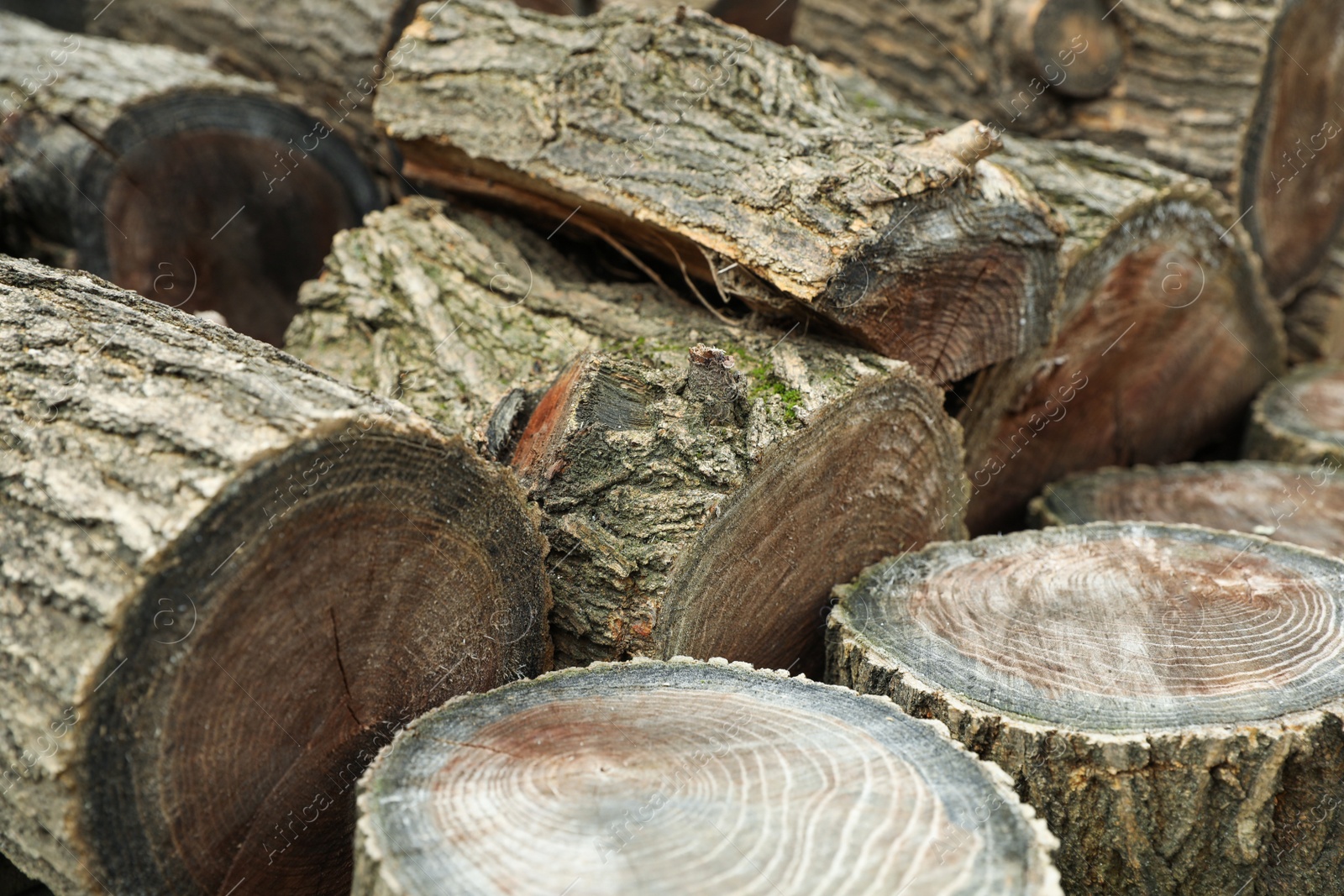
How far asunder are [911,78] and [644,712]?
344 cm

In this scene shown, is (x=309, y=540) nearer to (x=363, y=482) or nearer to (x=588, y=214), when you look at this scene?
(x=363, y=482)

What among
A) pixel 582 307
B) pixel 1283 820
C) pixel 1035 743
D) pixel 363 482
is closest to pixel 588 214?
pixel 582 307

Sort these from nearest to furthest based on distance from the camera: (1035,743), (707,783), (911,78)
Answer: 1. (707,783)
2. (1035,743)
3. (911,78)

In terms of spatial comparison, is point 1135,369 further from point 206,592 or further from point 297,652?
point 206,592

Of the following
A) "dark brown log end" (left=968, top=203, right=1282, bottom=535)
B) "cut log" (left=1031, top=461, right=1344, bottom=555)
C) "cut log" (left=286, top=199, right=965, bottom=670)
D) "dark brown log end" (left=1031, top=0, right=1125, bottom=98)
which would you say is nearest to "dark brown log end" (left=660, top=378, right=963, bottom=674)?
"cut log" (left=286, top=199, right=965, bottom=670)

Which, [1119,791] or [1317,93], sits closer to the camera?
[1119,791]

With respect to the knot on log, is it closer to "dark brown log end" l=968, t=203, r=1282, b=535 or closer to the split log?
"dark brown log end" l=968, t=203, r=1282, b=535

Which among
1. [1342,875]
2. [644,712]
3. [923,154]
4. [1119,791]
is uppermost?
[923,154]

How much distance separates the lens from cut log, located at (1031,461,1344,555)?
331 cm

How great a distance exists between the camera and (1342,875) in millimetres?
2170

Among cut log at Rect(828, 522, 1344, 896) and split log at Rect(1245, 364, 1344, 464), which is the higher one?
split log at Rect(1245, 364, 1344, 464)

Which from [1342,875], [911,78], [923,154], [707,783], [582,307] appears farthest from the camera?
[911,78]

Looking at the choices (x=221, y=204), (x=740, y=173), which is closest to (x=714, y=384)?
(x=740, y=173)

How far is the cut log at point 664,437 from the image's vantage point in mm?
2311
